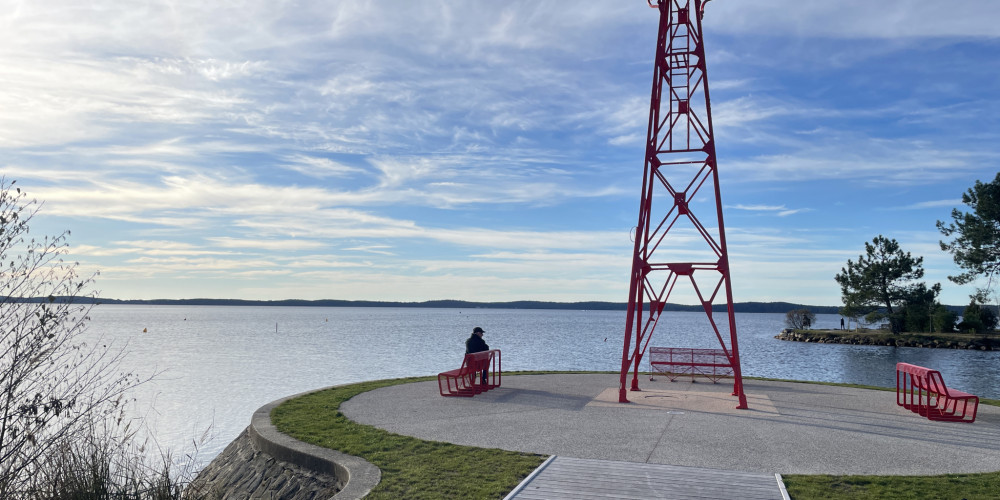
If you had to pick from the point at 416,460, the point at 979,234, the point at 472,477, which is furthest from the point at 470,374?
the point at 979,234

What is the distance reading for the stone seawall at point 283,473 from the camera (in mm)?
8055

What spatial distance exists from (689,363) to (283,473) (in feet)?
38.3

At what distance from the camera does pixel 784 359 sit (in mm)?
46719

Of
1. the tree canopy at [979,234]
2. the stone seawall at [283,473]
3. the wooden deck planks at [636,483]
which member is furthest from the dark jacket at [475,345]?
the tree canopy at [979,234]

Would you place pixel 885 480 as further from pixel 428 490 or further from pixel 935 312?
pixel 935 312

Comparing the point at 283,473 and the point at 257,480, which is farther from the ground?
the point at 283,473

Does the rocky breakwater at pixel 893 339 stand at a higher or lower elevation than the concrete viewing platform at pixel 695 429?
higher

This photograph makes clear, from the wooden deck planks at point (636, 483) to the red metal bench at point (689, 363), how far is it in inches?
392

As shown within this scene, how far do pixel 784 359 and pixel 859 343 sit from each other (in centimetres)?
2554

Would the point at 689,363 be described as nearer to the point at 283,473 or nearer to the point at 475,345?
the point at 475,345

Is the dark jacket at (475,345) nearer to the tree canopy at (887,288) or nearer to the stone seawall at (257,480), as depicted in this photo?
the stone seawall at (257,480)

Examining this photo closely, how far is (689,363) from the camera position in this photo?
17.8m

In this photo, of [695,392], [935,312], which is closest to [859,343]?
[935,312]

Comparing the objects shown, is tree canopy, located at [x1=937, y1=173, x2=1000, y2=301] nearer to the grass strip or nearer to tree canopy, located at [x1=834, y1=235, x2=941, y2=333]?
tree canopy, located at [x1=834, y1=235, x2=941, y2=333]
